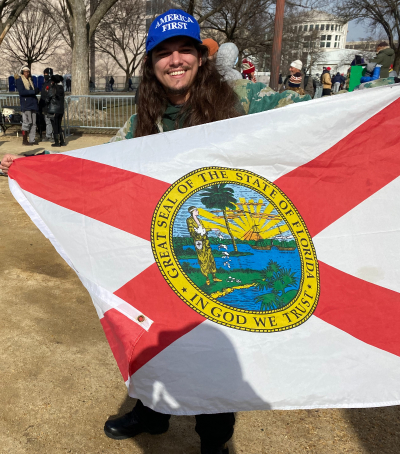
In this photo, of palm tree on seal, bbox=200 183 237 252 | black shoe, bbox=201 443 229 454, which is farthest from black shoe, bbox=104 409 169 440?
palm tree on seal, bbox=200 183 237 252

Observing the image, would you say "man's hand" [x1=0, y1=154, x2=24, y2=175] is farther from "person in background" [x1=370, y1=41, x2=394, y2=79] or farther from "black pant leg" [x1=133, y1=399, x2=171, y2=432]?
"person in background" [x1=370, y1=41, x2=394, y2=79]

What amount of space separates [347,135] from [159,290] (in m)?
1.19

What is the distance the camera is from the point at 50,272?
165 inches

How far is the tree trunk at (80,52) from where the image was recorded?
1351cm

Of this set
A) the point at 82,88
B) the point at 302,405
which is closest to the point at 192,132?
the point at 302,405

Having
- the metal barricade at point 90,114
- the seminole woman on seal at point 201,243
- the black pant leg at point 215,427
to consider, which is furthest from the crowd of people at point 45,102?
the black pant leg at point 215,427

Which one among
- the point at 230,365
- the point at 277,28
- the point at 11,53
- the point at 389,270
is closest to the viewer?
the point at 230,365

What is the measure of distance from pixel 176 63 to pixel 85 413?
2.05 metres

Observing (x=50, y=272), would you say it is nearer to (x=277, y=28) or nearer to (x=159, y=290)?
(x=159, y=290)

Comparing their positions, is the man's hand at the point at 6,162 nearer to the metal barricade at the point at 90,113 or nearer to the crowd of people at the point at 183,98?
the crowd of people at the point at 183,98

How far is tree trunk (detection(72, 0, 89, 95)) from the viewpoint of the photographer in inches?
532

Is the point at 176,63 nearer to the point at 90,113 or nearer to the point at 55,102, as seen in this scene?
the point at 55,102

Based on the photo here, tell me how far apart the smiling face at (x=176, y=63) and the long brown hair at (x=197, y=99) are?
0.04m

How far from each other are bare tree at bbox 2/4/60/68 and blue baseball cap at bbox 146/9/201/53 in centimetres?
4232
